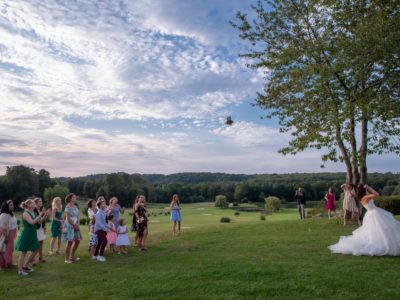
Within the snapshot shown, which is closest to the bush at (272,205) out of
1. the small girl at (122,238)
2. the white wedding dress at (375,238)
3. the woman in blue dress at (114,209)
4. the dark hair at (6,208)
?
the woman in blue dress at (114,209)

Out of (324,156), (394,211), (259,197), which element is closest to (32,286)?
(324,156)

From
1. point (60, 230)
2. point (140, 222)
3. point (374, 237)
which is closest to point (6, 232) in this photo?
point (60, 230)

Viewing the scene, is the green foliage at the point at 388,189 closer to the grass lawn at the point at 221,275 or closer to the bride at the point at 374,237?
the grass lawn at the point at 221,275

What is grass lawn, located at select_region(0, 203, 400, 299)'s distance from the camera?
9156 millimetres

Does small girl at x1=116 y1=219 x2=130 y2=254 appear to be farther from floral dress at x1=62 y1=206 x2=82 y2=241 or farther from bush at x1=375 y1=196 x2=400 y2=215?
bush at x1=375 y1=196 x2=400 y2=215

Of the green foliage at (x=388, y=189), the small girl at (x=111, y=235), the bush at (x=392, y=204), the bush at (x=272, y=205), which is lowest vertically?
the bush at (x=272, y=205)

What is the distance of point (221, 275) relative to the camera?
1080cm

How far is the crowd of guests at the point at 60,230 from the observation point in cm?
1279

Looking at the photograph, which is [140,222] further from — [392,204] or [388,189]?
[388,189]

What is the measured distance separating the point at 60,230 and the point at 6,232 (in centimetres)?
310

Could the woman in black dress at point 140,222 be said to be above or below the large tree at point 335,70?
below

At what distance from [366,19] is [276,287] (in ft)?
49.8

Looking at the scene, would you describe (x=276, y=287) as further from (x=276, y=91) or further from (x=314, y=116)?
(x=276, y=91)

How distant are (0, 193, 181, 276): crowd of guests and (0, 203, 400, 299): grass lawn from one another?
21.8 inches
